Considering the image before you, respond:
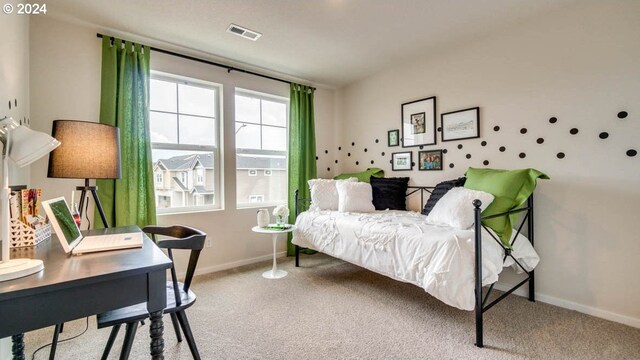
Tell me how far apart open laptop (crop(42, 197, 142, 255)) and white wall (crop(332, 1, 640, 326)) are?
2.80 m

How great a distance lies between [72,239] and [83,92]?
1.85m

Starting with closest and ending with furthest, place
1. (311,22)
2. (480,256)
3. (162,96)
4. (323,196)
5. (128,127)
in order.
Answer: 1. (480,256)
2. (311,22)
3. (128,127)
4. (162,96)
5. (323,196)

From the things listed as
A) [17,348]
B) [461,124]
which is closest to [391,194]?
[461,124]

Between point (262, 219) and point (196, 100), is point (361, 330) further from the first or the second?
point (196, 100)

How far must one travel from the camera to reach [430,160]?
10.2ft

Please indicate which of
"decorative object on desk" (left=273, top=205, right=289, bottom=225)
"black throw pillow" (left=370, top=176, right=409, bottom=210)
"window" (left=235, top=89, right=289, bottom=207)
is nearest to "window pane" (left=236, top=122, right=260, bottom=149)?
"window" (left=235, top=89, right=289, bottom=207)

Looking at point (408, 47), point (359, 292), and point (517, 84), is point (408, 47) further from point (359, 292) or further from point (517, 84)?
point (359, 292)

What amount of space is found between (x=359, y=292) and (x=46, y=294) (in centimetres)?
218

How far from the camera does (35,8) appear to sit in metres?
2.16

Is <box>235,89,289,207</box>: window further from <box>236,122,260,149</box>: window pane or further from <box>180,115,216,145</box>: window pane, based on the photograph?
<box>180,115,216,145</box>: window pane

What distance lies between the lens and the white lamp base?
0.79 meters

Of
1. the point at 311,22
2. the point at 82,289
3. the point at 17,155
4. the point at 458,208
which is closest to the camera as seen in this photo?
the point at 82,289

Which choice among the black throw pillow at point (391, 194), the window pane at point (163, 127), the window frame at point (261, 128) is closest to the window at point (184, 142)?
the window pane at point (163, 127)

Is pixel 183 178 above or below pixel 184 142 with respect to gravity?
below
